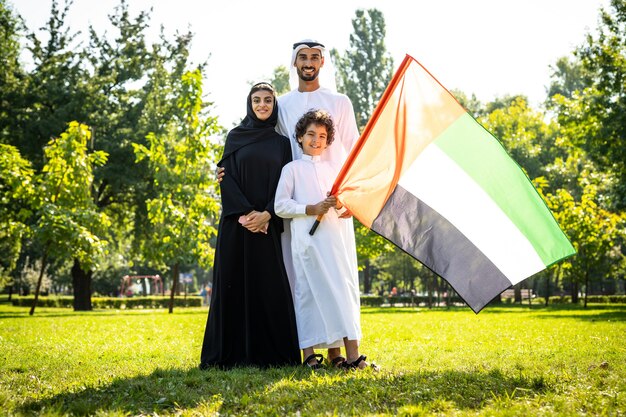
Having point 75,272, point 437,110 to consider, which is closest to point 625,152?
point 437,110

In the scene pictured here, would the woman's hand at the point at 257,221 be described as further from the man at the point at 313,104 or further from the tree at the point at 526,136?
the tree at the point at 526,136

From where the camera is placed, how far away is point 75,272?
36.3 metres

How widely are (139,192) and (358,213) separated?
98.3ft

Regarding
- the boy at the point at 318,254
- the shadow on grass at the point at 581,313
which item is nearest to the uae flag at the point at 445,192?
the boy at the point at 318,254

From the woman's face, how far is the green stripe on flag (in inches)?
73.5

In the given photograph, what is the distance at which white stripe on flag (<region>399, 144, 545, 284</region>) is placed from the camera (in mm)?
6520

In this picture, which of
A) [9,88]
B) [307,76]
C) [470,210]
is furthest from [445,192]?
[9,88]

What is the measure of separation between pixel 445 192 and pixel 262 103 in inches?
86.4

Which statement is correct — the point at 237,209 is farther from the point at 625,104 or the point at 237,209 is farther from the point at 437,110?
the point at 625,104

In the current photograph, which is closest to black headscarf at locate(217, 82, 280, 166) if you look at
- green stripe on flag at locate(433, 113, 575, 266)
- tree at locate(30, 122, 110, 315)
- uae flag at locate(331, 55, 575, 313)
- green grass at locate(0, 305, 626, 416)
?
uae flag at locate(331, 55, 575, 313)

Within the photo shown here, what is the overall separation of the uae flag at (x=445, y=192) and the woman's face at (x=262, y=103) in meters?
1.24

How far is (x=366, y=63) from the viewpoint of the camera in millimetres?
61562

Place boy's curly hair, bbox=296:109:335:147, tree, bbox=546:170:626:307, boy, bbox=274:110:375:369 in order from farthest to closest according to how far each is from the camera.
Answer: tree, bbox=546:170:626:307
boy's curly hair, bbox=296:109:335:147
boy, bbox=274:110:375:369

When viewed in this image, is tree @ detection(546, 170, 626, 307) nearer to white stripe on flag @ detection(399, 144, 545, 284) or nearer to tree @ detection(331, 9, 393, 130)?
white stripe on flag @ detection(399, 144, 545, 284)
